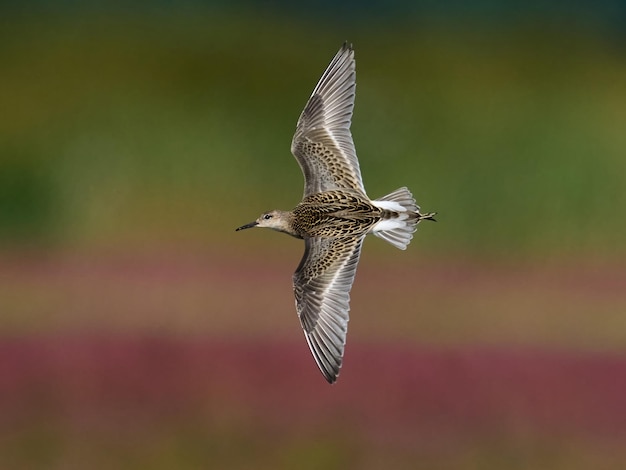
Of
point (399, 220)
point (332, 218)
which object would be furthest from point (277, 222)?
point (399, 220)

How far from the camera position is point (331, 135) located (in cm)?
334

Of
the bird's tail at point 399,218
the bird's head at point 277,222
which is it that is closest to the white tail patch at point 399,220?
the bird's tail at point 399,218

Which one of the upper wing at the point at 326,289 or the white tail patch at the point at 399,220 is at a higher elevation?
the white tail patch at the point at 399,220

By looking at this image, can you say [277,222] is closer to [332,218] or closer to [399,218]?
[332,218]

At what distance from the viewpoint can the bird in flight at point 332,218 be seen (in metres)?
2.97

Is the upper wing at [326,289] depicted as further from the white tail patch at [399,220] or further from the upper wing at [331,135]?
the upper wing at [331,135]

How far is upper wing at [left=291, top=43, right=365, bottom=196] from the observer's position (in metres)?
3.25

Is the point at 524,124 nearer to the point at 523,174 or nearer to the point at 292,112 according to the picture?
the point at 523,174

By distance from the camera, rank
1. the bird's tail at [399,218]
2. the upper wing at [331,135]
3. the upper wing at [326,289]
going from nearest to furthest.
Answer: the upper wing at [326,289] < the bird's tail at [399,218] < the upper wing at [331,135]

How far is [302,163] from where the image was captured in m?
3.32

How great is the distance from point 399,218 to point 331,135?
0.38 meters

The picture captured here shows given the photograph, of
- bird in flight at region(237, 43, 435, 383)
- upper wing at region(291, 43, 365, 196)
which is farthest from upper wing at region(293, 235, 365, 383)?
upper wing at region(291, 43, 365, 196)

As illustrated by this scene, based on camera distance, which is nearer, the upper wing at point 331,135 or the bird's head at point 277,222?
the bird's head at point 277,222

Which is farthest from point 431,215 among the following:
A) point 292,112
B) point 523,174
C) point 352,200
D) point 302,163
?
point 292,112
